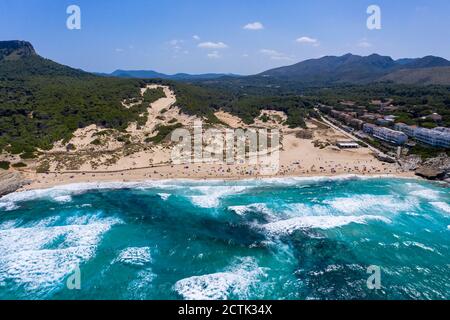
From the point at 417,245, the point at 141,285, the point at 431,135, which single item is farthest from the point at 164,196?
the point at 431,135

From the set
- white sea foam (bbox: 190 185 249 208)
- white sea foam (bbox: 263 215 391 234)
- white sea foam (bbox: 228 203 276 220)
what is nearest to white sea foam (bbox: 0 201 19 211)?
white sea foam (bbox: 190 185 249 208)

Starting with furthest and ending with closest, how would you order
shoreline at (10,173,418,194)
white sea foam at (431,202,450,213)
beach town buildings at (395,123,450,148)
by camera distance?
beach town buildings at (395,123,450,148), shoreline at (10,173,418,194), white sea foam at (431,202,450,213)

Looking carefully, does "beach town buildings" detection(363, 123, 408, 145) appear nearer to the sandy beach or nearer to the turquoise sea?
the sandy beach

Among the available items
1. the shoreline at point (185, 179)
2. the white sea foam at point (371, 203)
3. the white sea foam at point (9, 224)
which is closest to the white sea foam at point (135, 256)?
the white sea foam at point (9, 224)

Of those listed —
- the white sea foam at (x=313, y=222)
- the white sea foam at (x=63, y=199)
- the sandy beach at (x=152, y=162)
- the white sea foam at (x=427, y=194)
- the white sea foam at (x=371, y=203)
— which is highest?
the sandy beach at (x=152, y=162)

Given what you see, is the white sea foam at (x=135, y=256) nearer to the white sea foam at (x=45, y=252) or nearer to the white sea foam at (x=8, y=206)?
the white sea foam at (x=45, y=252)

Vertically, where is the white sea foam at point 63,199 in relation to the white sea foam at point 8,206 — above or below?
above

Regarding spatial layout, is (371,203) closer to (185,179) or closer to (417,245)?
(417,245)

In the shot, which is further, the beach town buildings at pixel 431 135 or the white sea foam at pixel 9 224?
the beach town buildings at pixel 431 135
